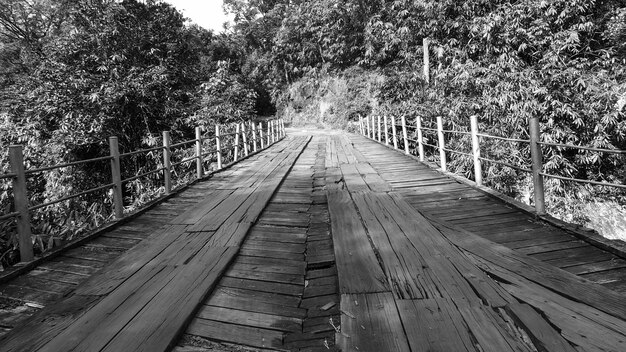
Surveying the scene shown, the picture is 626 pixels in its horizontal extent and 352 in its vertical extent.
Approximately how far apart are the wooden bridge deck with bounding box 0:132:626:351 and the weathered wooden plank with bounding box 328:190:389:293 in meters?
0.01

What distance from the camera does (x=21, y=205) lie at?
2992 mm

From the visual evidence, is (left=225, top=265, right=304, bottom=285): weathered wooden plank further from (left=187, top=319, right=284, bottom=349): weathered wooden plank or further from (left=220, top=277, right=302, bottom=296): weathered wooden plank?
(left=187, top=319, right=284, bottom=349): weathered wooden plank

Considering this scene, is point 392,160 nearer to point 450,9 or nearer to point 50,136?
point 50,136

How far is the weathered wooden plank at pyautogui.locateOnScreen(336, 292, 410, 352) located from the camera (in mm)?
Result: 1687

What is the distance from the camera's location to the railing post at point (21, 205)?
9.68ft

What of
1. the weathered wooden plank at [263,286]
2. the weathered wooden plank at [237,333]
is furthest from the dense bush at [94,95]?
the weathered wooden plank at [237,333]

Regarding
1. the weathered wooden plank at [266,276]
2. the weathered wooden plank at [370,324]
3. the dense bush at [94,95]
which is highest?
the dense bush at [94,95]

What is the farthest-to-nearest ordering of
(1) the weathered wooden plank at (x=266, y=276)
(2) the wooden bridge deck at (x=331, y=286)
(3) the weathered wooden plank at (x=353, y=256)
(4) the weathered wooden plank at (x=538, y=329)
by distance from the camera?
(1) the weathered wooden plank at (x=266, y=276), (3) the weathered wooden plank at (x=353, y=256), (2) the wooden bridge deck at (x=331, y=286), (4) the weathered wooden plank at (x=538, y=329)

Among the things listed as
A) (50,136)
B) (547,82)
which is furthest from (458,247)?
(50,136)

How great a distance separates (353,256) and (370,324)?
93cm

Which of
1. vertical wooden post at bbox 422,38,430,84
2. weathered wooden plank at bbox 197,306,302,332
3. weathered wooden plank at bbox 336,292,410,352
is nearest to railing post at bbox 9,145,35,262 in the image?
weathered wooden plank at bbox 197,306,302,332

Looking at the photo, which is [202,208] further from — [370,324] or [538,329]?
[538,329]

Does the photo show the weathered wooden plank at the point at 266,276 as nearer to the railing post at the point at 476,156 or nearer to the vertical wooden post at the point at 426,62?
the railing post at the point at 476,156

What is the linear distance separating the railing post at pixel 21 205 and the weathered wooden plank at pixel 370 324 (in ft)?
8.28
